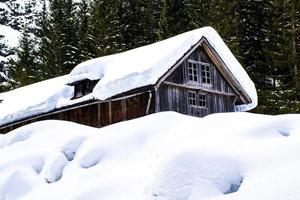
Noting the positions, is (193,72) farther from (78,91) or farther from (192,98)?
(78,91)

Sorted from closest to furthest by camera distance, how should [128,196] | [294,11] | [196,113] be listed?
[128,196]
[196,113]
[294,11]

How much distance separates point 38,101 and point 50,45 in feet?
56.1

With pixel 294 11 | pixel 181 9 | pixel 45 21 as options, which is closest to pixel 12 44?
pixel 45 21

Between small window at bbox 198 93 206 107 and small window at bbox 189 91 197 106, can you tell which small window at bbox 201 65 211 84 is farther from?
small window at bbox 189 91 197 106

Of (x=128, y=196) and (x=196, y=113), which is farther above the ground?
(x=128, y=196)

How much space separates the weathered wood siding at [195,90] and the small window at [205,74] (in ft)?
0.54

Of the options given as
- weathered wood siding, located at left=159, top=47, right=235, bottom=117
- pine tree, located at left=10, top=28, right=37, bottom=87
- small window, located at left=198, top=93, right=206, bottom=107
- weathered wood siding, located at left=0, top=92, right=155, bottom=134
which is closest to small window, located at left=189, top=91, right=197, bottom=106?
weathered wood siding, located at left=159, top=47, right=235, bottom=117

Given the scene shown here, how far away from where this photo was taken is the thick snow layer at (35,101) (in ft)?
91.0

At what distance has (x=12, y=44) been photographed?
378ft

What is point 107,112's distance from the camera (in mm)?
25953

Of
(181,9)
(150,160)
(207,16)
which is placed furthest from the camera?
(181,9)

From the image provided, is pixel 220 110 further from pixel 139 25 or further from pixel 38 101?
pixel 139 25

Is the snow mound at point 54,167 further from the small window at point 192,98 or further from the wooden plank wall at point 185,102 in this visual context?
the small window at point 192,98

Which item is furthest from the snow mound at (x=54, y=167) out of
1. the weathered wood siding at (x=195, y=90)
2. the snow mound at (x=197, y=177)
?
the weathered wood siding at (x=195, y=90)
